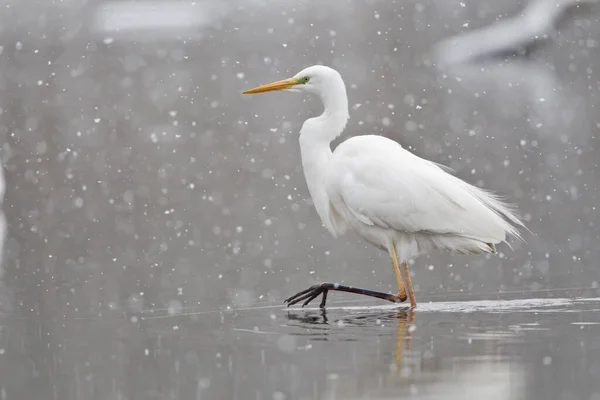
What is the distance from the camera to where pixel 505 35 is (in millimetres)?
20641

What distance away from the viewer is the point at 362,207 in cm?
642

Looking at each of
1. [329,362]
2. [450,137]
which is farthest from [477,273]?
[450,137]

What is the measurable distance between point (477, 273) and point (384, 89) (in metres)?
11.4

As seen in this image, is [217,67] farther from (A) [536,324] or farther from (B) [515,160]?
(A) [536,324]

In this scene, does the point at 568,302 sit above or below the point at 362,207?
below

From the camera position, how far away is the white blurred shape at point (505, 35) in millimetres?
20328

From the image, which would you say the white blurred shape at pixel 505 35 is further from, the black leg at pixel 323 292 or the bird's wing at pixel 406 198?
the black leg at pixel 323 292

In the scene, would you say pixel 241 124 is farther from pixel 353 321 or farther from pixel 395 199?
pixel 353 321

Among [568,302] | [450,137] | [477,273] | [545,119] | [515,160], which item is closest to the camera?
[568,302]

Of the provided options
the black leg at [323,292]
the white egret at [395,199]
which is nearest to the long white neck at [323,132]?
the white egret at [395,199]

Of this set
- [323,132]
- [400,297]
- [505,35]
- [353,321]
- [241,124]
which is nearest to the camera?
[353,321]

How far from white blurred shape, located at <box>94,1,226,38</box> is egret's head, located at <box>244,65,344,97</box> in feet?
49.9

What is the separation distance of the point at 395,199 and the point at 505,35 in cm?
1485

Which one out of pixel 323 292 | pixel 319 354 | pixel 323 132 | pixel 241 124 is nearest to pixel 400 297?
pixel 323 292
